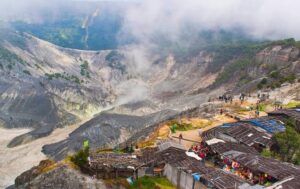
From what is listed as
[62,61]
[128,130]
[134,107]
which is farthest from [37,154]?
[62,61]

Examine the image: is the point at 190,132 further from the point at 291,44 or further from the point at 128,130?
the point at 291,44

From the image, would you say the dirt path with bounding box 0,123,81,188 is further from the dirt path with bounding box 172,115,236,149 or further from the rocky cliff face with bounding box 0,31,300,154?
the dirt path with bounding box 172,115,236,149

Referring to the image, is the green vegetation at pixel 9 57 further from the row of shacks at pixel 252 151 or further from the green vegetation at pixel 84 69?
the row of shacks at pixel 252 151

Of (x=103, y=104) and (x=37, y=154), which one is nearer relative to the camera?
(x=37, y=154)

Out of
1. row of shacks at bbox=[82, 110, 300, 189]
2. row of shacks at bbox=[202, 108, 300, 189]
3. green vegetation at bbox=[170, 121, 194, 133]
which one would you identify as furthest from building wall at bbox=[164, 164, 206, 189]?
green vegetation at bbox=[170, 121, 194, 133]

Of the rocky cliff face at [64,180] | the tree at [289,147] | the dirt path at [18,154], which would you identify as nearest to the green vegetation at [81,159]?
the rocky cliff face at [64,180]

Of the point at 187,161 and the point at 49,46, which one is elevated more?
the point at 49,46
